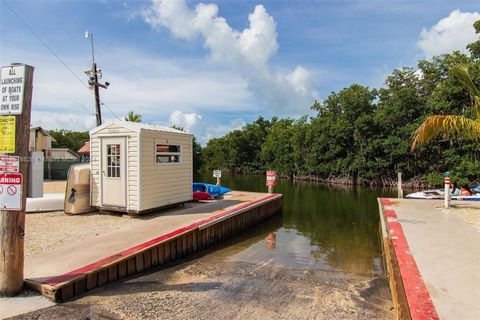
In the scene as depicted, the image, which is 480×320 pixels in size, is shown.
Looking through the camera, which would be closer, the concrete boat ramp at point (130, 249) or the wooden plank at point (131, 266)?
the concrete boat ramp at point (130, 249)

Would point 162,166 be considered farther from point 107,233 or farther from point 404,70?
point 404,70

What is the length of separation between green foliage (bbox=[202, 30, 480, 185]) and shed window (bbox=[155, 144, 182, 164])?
583 inches

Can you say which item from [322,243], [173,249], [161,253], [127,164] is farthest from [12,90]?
[322,243]

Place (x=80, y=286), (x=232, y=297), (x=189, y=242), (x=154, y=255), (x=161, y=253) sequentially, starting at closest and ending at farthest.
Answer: (x=80, y=286) → (x=232, y=297) → (x=154, y=255) → (x=161, y=253) → (x=189, y=242)

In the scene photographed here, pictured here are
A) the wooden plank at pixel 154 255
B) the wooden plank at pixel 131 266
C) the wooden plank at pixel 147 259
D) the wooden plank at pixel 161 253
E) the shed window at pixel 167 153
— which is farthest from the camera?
the shed window at pixel 167 153

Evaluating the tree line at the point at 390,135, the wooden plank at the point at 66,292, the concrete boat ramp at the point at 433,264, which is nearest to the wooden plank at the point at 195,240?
the wooden plank at the point at 66,292

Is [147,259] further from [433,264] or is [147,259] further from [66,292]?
[433,264]

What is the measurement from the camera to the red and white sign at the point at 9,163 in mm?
4348

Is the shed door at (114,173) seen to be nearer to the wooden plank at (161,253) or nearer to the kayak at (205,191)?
the wooden plank at (161,253)

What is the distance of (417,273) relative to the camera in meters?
4.74

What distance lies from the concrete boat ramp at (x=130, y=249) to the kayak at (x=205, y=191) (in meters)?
1.20

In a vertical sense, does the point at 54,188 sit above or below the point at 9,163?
below

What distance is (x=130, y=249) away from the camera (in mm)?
6020

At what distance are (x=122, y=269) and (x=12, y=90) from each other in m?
3.14
